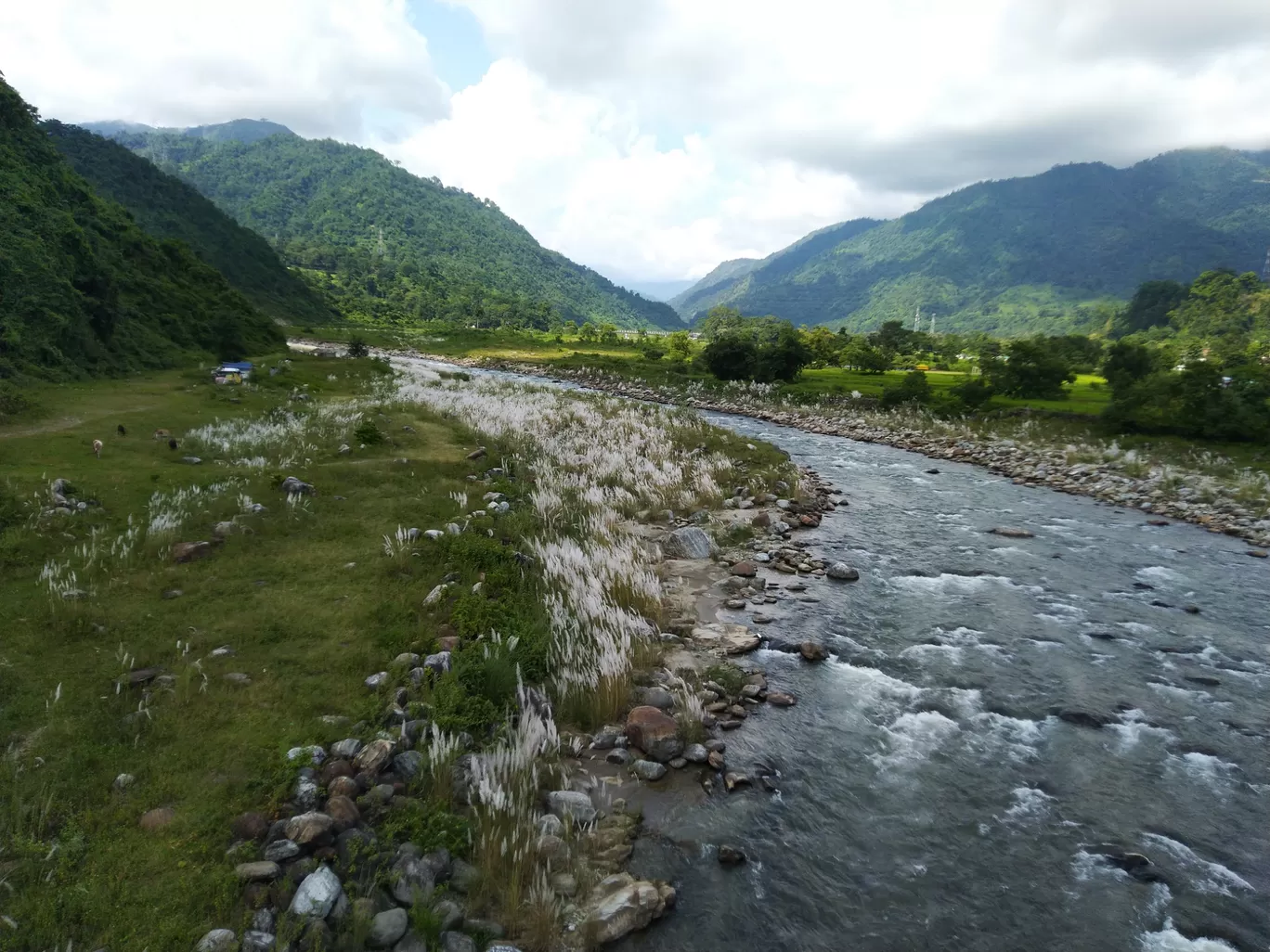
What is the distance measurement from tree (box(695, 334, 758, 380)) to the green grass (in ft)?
162

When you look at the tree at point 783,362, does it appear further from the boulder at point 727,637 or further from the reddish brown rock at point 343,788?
the reddish brown rock at point 343,788

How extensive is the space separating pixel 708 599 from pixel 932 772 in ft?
18.3

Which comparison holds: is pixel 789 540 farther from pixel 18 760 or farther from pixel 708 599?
pixel 18 760

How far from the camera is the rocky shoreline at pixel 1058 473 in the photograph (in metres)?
18.7

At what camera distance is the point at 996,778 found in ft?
24.3

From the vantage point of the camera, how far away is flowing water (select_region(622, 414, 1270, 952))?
220 inches

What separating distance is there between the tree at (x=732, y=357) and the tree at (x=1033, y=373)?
73.9 ft

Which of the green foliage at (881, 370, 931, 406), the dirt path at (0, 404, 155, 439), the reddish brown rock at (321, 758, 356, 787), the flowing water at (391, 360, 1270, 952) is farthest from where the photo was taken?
the green foliage at (881, 370, 931, 406)

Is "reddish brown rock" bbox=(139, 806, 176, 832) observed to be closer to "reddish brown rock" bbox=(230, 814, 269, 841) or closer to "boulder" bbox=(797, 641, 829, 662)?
"reddish brown rock" bbox=(230, 814, 269, 841)

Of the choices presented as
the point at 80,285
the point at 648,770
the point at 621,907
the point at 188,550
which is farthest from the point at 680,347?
the point at 621,907

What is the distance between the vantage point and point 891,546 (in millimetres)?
16109

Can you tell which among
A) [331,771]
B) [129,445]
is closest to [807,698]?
[331,771]

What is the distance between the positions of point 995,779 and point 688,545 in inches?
337

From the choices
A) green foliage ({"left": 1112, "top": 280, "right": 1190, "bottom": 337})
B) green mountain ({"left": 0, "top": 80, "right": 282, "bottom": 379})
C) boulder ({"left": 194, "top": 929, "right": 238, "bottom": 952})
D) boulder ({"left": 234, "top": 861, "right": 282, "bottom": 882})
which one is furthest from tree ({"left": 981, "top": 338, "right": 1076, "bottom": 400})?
green foliage ({"left": 1112, "top": 280, "right": 1190, "bottom": 337})
